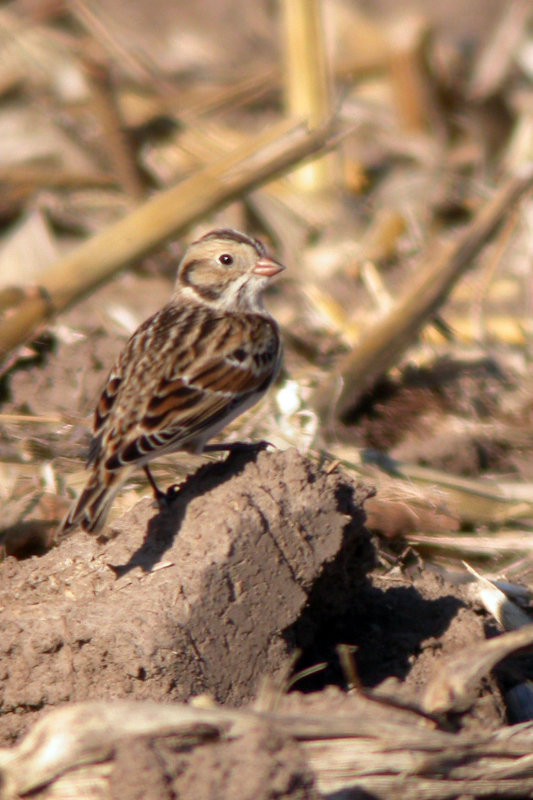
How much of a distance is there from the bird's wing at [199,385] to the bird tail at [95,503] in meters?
0.04

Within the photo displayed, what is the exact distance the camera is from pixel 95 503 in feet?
13.2

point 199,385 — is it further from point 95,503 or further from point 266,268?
point 266,268

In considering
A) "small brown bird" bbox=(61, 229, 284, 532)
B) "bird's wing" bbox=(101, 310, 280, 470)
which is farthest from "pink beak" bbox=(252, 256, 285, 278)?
"bird's wing" bbox=(101, 310, 280, 470)

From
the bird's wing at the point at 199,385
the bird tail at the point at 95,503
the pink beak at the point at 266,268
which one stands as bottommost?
the bird tail at the point at 95,503

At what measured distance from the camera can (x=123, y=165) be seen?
27.9 feet

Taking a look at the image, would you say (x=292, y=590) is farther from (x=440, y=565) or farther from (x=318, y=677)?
(x=440, y=565)

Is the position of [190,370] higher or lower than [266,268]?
lower

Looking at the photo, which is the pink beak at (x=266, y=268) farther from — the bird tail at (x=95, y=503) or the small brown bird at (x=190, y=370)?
the bird tail at (x=95, y=503)

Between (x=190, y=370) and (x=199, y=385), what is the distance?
0.08m

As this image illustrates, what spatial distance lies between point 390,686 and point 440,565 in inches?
67.5

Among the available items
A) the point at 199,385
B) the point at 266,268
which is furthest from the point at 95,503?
the point at 266,268

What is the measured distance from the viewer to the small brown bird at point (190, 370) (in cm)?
422

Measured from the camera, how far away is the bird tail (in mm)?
3984

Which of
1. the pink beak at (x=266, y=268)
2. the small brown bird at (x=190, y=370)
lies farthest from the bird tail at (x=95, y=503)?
the pink beak at (x=266, y=268)
